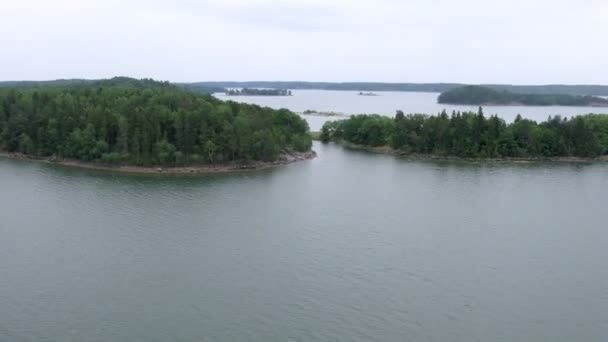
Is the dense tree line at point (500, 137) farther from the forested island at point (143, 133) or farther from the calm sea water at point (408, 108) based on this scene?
the calm sea water at point (408, 108)

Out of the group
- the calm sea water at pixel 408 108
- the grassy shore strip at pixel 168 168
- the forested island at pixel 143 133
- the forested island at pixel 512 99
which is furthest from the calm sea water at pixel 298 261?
the forested island at pixel 512 99

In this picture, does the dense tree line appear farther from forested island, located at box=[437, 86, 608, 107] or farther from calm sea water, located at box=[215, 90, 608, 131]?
forested island, located at box=[437, 86, 608, 107]

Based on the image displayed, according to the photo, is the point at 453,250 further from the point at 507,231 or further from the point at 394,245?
the point at 507,231

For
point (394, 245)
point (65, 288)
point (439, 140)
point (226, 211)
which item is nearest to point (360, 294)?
point (394, 245)

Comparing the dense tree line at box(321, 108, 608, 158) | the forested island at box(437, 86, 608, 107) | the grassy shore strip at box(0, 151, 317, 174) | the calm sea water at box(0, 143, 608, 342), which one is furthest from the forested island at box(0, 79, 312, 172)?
the forested island at box(437, 86, 608, 107)

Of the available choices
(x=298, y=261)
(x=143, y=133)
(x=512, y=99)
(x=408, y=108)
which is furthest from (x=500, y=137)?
(x=512, y=99)
